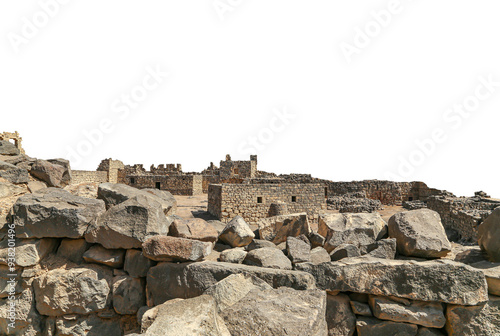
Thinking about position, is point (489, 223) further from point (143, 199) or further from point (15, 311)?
point (15, 311)

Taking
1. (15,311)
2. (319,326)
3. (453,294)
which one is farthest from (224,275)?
(15,311)

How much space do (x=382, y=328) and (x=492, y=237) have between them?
1.82 meters

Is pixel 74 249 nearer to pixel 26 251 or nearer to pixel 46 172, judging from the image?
pixel 26 251

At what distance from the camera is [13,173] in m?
4.64

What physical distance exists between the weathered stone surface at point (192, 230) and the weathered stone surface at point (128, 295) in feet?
2.46

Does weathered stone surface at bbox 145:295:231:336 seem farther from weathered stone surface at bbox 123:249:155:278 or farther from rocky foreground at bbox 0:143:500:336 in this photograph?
weathered stone surface at bbox 123:249:155:278

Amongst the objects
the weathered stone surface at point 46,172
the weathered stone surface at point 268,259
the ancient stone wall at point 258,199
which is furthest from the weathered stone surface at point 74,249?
the ancient stone wall at point 258,199

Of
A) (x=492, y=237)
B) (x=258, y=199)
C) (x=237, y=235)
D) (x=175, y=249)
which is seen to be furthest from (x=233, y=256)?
(x=258, y=199)

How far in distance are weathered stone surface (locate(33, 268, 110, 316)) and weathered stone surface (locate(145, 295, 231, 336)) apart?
155 cm

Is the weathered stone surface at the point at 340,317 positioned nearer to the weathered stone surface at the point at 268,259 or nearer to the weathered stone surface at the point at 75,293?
the weathered stone surface at the point at 268,259

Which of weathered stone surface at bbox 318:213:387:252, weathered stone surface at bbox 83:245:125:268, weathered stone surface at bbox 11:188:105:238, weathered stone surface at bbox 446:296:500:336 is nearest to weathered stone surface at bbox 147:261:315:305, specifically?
weathered stone surface at bbox 83:245:125:268

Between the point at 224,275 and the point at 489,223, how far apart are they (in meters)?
3.31

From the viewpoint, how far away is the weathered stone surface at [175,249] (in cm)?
320

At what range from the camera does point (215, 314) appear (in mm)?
2346
